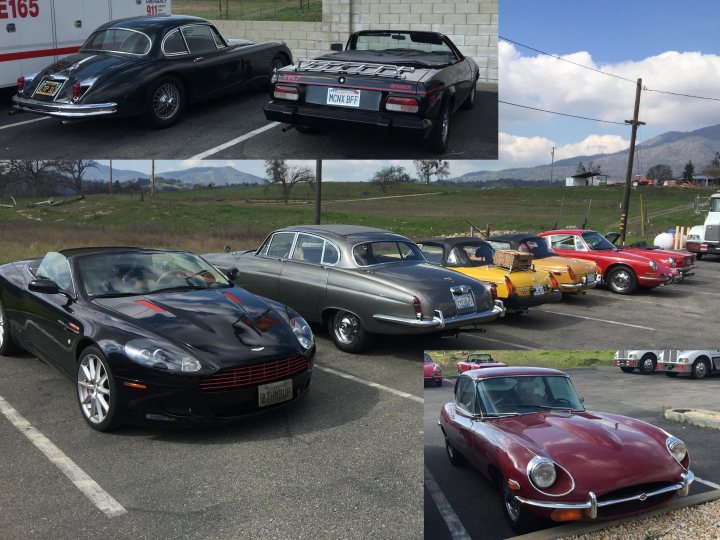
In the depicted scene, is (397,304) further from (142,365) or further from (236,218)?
(236,218)

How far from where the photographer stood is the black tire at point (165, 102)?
6.78 m

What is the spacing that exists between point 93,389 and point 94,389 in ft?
0.06

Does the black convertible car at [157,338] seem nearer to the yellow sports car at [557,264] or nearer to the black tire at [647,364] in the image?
the black tire at [647,364]

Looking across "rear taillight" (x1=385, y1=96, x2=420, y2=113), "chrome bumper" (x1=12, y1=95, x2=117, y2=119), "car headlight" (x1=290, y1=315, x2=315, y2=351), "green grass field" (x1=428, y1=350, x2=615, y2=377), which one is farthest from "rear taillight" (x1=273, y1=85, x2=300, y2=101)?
"green grass field" (x1=428, y1=350, x2=615, y2=377)

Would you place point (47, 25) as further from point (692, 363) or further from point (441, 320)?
point (692, 363)

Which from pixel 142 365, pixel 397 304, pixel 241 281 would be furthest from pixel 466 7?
pixel 142 365

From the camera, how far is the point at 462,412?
218 cm

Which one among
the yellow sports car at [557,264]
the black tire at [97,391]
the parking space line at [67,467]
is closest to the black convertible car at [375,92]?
the black tire at [97,391]

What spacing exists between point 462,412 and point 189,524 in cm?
206

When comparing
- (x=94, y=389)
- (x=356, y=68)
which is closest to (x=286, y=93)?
(x=356, y=68)

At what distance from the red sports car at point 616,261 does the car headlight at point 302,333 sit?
10220 millimetres

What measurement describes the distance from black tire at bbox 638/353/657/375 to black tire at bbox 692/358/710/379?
0.41 feet

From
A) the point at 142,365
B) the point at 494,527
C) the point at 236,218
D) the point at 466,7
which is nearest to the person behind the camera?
the point at 494,527

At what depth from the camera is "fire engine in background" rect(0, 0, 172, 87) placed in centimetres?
746
